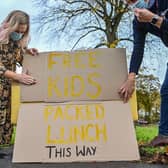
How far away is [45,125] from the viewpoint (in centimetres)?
287

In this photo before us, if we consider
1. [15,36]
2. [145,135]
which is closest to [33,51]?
[15,36]

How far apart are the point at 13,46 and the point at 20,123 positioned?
895mm

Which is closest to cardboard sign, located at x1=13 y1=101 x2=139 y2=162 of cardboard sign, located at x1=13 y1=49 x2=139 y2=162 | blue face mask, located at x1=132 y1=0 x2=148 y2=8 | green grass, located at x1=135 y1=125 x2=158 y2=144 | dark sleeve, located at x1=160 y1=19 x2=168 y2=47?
cardboard sign, located at x1=13 y1=49 x2=139 y2=162

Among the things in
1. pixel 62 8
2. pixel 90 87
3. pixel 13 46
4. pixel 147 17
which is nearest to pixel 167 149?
pixel 90 87

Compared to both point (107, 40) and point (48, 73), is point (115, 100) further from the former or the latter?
point (107, 40)

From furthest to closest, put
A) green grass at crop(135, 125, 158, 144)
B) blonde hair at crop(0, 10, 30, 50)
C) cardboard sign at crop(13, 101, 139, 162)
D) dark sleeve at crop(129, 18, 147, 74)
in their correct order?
green grass at crop(135, 125, 158, 144) → blonde hair at crop(0, 10, 30, 50) → dark sleeve at crop(129, 18, 147, 74) → cardboard sign at crop(13, 101, 139, 162)

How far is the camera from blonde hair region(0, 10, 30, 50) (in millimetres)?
3490

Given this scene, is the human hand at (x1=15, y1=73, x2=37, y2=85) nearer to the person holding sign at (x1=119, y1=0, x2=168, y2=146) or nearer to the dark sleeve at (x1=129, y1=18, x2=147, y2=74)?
the person holding sign at (x1=119, y1=0, x2=168, y2=146)

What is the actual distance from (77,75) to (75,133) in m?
0.43

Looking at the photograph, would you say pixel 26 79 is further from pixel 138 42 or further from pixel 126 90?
pixel 138 42

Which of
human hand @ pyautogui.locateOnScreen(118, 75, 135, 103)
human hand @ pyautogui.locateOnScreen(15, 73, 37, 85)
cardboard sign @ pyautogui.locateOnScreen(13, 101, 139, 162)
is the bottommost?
cardboard sign @ pyautogui.locateOnScreen(13, 101, 139, 162)

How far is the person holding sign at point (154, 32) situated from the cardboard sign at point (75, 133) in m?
0.17

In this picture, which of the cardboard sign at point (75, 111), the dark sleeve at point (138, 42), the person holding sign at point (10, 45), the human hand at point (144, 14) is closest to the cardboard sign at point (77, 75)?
the cardboard sign at point (75, 111)

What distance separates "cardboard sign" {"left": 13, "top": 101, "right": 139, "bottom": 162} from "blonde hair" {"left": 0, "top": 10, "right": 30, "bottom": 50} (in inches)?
29.8
